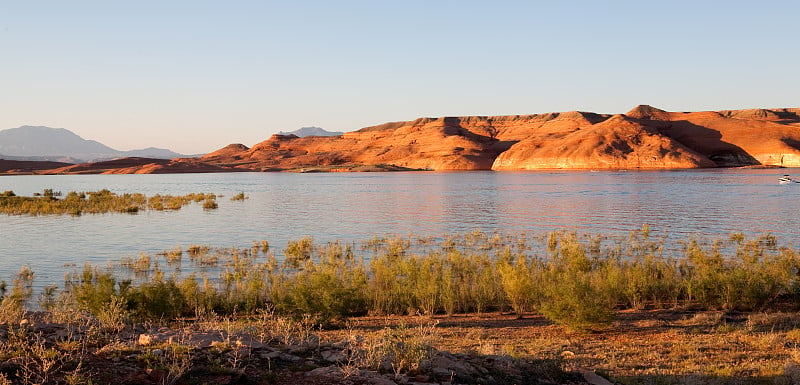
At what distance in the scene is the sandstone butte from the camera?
446 ft

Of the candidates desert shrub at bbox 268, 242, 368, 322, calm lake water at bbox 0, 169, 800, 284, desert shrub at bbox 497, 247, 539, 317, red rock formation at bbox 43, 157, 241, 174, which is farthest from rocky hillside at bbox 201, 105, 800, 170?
desert shrub at bbox 268, 242, 368, 322

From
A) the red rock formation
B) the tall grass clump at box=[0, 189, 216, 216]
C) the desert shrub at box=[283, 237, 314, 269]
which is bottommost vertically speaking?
the desert shrub at box=[283, 237, 314, 269]

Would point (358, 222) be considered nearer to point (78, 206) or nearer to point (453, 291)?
point (453, 291)

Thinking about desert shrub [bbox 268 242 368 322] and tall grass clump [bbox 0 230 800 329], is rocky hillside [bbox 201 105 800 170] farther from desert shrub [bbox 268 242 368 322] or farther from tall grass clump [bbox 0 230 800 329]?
desert shrub [bbox 268 242 368 322]

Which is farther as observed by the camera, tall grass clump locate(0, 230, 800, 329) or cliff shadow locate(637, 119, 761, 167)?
cliff shadow locate(637, 119, 761, 167)

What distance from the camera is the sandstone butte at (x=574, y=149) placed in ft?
446

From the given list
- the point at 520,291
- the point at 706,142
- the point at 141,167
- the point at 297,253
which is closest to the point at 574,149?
the point at 706,142

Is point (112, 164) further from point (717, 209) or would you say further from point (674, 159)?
point (717, 209)

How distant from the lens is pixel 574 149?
144 m

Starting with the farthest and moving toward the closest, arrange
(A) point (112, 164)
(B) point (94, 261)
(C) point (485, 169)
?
(A) point (112, 164)
(C) point (485, 169)
(B) point (94, 261)

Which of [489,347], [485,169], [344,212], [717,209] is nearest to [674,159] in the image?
[485,169]

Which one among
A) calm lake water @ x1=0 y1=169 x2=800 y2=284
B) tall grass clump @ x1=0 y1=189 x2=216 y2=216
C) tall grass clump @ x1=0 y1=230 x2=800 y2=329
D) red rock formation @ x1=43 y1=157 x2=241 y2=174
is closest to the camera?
tall grass clump @ x1=0 y1=230 x2=800 y2=329

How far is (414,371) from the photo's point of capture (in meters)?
6.72

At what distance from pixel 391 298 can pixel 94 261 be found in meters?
13.9
